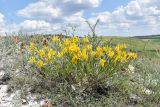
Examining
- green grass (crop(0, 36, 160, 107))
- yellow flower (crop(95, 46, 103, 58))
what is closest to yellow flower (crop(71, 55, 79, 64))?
yellow flower (crop(95, 46, 103, 58))

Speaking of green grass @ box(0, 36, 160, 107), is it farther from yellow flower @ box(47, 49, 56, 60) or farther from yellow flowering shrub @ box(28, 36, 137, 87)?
yellow flower @ box(47, 49, 56, 60)

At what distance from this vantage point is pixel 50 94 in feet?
27.0

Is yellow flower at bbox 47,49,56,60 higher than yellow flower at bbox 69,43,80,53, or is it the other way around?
yellow flower at bbox 69,43,80,53

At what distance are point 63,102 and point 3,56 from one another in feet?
11.3

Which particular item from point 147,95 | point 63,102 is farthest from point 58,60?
point 147,95

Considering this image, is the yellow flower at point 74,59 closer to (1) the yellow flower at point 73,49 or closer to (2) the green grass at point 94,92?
(1) the yellow flower at point 73,49

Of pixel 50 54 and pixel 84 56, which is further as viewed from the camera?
pixel 50 54

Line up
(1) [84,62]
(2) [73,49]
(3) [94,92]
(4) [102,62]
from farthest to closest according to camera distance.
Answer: (3) [94,92] < (1) [84,62] < (2) [73,49] < (4) [102,62]

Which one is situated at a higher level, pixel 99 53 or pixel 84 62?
pixel 99 53

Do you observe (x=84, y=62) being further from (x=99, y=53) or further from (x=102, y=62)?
(x=102, y=62)

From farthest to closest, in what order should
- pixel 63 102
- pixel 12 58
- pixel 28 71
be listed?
pixel 12 58 → pixel 28 71 → pixel 63 102

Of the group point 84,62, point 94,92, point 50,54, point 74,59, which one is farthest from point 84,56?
point 94,92

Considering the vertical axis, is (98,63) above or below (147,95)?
above

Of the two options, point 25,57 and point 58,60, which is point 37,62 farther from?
point 25,57
